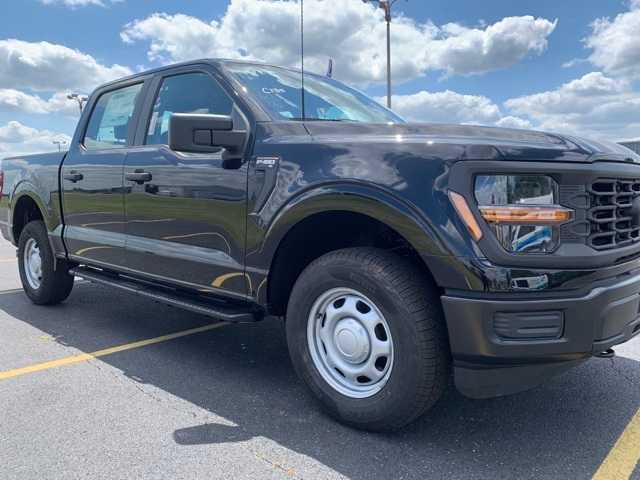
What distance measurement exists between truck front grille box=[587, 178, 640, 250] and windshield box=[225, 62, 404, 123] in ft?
5.21

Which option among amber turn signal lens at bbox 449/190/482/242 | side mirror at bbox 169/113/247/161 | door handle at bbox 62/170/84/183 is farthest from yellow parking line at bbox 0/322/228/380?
amber turn signal lens at bbox 449/190/482/242

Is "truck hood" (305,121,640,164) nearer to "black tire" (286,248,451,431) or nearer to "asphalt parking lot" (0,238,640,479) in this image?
"black tire" (286,248,451,431)

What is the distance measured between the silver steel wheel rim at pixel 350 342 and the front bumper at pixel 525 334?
36cm

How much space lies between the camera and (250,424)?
109 inches

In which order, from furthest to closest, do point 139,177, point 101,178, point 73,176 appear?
1. point 73,176
2. point 101,178
3. point 139,177

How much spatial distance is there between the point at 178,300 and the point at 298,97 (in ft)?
4.87

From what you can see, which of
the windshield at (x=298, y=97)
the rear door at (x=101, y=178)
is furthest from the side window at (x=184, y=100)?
the rear door at (x=101, y=178)

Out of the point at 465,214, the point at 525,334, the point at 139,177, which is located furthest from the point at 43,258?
Result: the point at 525,334

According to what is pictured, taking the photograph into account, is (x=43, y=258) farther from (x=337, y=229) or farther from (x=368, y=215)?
(x=368, y=215)

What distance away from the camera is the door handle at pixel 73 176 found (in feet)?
14.5

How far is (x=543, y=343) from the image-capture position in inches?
86.9

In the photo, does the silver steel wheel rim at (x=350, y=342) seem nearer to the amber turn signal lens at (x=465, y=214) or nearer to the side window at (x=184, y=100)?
the amber turn signal lens at (x=465, y=214)

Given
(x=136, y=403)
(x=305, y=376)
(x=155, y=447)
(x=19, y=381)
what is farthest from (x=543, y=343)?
(x=19, y=381)

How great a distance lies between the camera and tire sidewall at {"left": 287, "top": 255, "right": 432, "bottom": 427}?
240cm
